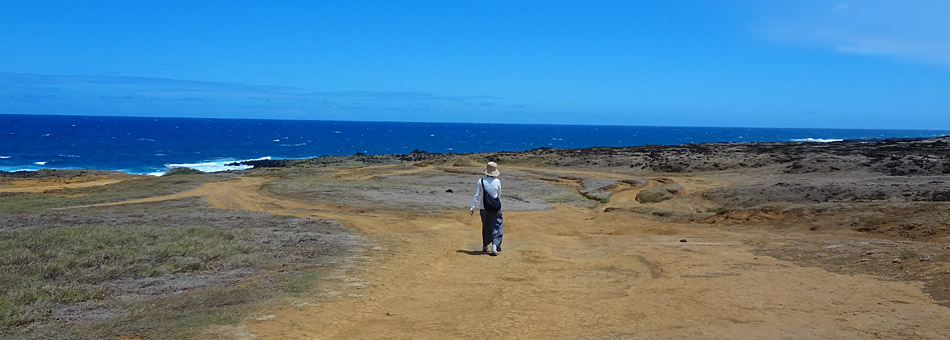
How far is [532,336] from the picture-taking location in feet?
22.6

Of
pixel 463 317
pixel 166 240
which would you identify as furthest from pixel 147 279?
pixel 463 317

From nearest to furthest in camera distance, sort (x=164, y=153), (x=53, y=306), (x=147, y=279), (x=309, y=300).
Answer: (x=53, y=306) < (x=309, y=300) < (x=147, y=279) < (x=164, y=153)

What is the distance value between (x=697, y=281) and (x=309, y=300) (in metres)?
5.47

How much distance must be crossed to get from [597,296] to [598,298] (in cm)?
12

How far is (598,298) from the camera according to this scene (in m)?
8.60

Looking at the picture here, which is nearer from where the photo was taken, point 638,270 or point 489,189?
point 638,270

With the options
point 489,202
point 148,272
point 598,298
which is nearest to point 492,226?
point 489,202

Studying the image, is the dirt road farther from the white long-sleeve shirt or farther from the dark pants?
Result: the white long-sleeve shirt

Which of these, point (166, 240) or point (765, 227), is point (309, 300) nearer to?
point (166, 240)

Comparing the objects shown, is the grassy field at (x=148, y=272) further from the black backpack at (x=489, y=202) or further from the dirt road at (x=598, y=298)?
the black backpack at (x=489, y=202)

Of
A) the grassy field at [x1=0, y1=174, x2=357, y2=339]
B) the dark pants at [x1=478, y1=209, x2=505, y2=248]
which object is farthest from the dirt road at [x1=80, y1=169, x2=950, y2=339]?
the grassy field at [x1=0, y1=174, x2=357, y2=339]

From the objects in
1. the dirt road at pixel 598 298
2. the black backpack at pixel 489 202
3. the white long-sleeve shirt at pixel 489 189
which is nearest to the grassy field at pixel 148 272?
the dirt road at pixel 598 298

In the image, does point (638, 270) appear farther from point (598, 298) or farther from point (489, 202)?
point (489, 202)

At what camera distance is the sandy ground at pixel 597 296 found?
696cm
